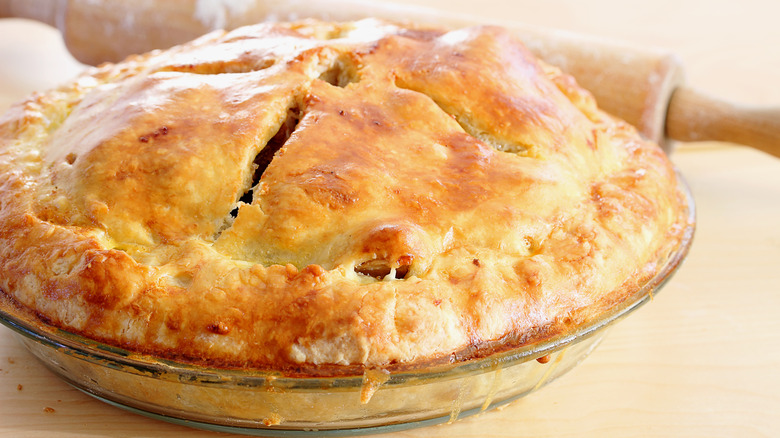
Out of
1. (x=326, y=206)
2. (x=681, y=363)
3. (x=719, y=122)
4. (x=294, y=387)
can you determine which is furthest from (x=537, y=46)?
(x=294, y=387)

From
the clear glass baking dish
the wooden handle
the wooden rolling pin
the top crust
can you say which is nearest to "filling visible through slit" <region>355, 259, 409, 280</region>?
the top crust

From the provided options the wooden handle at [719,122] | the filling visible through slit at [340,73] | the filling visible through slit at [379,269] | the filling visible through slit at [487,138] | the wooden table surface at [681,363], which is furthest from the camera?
the wooden handle at [719,122]

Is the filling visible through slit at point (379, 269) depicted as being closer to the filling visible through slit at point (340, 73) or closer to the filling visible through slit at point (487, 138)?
the filling visible through slit at point (487, 138)

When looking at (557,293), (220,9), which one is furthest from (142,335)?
(220,9)

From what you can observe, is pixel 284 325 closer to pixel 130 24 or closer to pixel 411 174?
pixel 411 174

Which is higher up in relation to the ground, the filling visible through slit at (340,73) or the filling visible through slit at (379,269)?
the filling visible through slit at (340,73)

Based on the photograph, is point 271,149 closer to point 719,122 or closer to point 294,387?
point 294,387

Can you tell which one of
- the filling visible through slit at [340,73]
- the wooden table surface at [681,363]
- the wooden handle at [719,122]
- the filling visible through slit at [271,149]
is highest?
the filling visible through slit at [340,73]

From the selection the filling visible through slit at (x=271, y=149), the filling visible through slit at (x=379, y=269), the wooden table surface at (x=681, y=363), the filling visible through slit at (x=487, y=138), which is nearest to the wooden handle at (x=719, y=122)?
the wooden table surface at (x=681, y=363)
